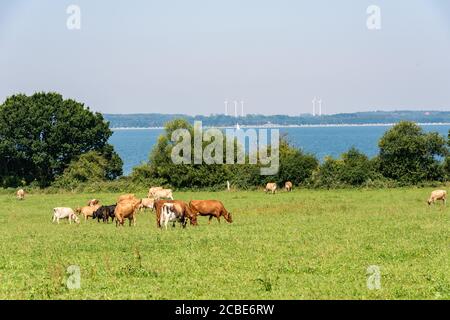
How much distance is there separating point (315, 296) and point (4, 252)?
387 inches

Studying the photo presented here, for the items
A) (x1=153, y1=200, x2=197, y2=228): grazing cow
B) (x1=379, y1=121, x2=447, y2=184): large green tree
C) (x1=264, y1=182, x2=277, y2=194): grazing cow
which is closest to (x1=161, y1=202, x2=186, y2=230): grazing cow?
(x1=153, y1=200, x2=197, y2=228): grazing cow

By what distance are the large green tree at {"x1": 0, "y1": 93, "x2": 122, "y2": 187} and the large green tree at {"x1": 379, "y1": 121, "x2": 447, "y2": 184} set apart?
21545 mm

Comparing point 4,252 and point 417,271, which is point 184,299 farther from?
point 4,252

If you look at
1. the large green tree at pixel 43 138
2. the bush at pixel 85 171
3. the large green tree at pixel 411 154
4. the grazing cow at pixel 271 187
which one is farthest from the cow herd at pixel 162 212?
the large green tree at pixel 43 138

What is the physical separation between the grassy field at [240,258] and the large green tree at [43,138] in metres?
33.3

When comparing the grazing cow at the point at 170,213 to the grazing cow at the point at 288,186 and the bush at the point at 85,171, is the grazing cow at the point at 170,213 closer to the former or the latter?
the grazing cow at the point at 288,186

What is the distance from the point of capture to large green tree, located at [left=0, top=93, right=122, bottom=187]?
65062mm

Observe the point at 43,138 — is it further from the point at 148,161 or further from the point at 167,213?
the point at 167,213

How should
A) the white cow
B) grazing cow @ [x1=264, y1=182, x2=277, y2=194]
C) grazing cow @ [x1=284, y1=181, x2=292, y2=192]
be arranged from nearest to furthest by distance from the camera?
the white cow, grazing cow @ [x1=264, y1=182, x2=277, y2=194], grazing cow @ [x1=284, y1=181, x2=292, y2=192]

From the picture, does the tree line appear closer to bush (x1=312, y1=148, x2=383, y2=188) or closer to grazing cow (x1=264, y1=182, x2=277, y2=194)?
bush (x1=312, y1=148, x2=383, y2=188)

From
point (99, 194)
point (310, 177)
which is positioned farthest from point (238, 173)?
point (99, 194)

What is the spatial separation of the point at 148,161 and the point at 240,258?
4621 centimetres

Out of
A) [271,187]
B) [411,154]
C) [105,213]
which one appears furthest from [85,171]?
[105,213]
